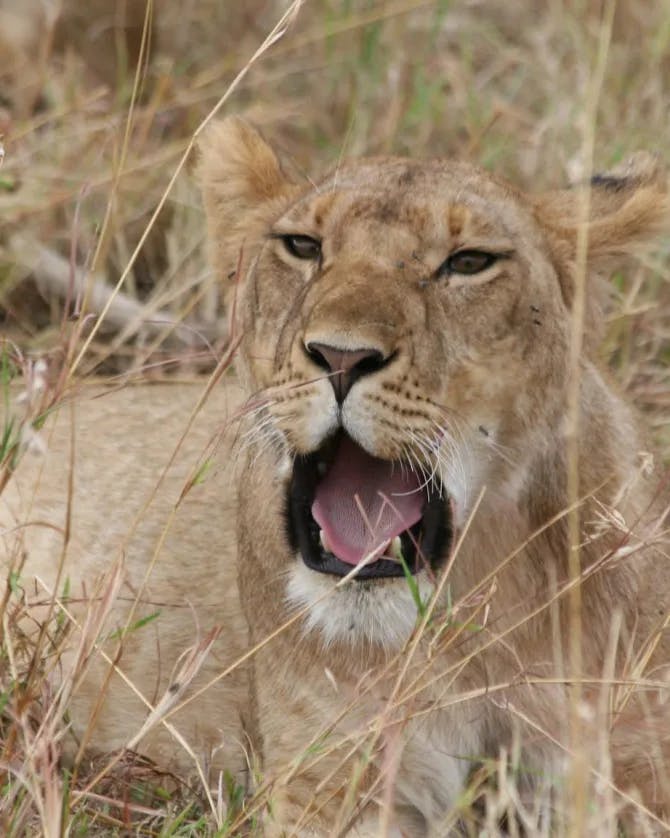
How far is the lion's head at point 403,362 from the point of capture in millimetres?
2701

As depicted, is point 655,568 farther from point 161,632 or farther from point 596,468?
point 161,632

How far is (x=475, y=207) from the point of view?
9.89 ft

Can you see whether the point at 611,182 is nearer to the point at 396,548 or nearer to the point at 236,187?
the point at 236,187

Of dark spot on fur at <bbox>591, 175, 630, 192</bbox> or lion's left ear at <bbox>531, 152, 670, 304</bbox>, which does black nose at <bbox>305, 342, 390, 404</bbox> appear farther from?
dark spot on fur at <bbox>591, 175, 630, 192</bbox>

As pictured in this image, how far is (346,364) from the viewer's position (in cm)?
263

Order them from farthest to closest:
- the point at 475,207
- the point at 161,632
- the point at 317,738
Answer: the point at 161,632
the point at 475,207
the point at 317,738

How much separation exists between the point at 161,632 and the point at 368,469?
1.10 meters

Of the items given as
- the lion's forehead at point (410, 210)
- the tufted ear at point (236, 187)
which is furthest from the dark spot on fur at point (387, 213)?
the tufted ear at point (236, 187)

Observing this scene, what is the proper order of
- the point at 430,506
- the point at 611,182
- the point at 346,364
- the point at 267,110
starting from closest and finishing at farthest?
1. the point at 346,364
2. the point at 430,506
3. the point at 611,182
4. the point at 267,110

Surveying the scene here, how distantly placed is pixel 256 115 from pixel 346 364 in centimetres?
292

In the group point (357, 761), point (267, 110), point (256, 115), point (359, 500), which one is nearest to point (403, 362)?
point (359, 500)

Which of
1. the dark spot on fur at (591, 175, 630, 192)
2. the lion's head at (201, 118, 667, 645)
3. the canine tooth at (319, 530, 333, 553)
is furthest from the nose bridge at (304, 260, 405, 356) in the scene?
the dark spot on fur at (591, 175, 630, 192)

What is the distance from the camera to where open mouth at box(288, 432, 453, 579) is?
110 inches

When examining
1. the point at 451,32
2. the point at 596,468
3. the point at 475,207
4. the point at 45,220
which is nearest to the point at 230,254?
the point at 475,207
